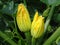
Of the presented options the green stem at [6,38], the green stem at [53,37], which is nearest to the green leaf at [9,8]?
the green stem at [6,38]

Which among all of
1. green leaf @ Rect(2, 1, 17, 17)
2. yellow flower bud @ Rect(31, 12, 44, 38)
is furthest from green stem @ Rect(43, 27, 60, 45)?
green leaf @ Rect(2, 1, 17, 17)

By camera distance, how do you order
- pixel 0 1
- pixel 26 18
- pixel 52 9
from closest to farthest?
pixel 26 18, pixel 52 9, pixel 0 1

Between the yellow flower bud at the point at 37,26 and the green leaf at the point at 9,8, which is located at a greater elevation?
Answer: the yellow flower bud at the point at 37,26

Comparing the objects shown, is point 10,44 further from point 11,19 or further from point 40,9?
point 40,9

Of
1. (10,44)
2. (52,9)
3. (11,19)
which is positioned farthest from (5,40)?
(52,9)

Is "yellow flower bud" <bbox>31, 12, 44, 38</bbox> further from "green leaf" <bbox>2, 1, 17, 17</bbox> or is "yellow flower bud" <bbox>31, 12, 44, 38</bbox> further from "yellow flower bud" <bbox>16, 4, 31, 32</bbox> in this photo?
"green leaf" <bbox>2, 1, 17, 17</bbox>

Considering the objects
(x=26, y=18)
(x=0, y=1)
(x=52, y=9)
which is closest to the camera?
(x=26, y=18)

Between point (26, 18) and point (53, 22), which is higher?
point (26, 18)

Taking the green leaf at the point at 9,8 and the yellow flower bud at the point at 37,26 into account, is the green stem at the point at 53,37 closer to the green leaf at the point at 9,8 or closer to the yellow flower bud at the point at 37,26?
the yellow flower bud at the point at 37,26
